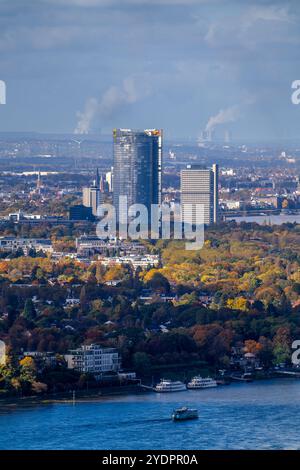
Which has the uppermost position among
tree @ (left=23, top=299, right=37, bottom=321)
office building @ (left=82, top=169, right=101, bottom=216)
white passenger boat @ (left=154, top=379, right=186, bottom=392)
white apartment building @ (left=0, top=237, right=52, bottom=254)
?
office building @ (left=82, top=169, right=101, bottom=216)

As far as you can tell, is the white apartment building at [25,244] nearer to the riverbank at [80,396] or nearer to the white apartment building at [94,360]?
the white apartment building at [94,360]

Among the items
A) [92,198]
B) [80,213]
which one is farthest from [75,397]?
[92,198]

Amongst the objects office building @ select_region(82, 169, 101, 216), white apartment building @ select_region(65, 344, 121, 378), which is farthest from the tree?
office building @ select_region(82, 169, 101, 216)

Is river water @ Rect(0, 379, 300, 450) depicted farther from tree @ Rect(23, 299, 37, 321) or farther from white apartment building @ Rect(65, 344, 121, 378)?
tree @ Rect(23, 299, 37, 321)

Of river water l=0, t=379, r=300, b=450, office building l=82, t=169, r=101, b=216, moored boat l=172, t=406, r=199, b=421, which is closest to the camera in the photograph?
river water l=0, t=379, r=300, b=450

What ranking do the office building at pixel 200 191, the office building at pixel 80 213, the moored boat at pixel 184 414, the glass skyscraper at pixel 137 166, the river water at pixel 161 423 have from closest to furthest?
the river water at pixel 161 423
the moored boat at pixel 184 414
the office building at pixel 80 213
the glass skyscraper at pixel 137 166
the office building at pixel 200 191

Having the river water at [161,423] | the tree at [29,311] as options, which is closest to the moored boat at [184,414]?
the river water at [161,423]
